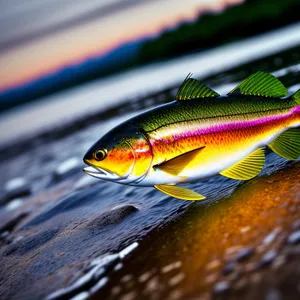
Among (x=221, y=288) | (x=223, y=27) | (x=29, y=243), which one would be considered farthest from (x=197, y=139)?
(x=223, y=27)

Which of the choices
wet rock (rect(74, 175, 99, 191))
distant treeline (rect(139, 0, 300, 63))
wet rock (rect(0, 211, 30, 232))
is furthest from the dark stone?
distant treeline (rect(139, 0, 300, 63))

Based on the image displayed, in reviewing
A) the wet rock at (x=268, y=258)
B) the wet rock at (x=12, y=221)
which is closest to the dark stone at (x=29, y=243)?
the wet rock at (x=12, y=221)

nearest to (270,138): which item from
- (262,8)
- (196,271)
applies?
(196,271)

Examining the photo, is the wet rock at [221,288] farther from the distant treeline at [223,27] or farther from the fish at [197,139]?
the distant treeline at [223,27]

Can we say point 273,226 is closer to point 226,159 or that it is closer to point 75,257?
point 226,159

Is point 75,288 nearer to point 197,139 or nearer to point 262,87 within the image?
point 197,139
